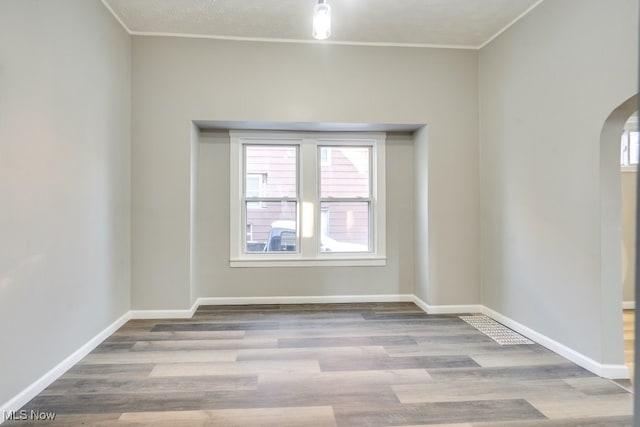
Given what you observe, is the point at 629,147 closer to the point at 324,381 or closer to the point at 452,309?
the point at 452,309

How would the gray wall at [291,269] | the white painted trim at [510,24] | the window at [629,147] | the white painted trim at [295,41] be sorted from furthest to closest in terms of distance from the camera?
the gray wall at [291,269] → the window at [629,147] → the white painted trim at [295,41] → the white painted trim at [510,24]

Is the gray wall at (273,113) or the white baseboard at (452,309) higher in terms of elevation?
the gray wall at (273,113)

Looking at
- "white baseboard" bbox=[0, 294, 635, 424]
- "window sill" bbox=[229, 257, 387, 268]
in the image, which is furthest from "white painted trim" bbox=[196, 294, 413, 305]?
"window sill" bbox=[229, 257, 387, 268]

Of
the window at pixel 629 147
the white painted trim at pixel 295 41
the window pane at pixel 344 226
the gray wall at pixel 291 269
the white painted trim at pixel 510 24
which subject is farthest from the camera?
the window pane at pixel 344 226

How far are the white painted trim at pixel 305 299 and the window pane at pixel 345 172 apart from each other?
4.01 feet

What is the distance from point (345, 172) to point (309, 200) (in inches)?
22.1

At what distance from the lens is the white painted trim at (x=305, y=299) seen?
4129 millimetres

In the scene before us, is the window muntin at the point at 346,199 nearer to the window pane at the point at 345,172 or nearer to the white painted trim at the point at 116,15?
the window pane at the point at 345,172

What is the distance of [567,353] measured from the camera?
8.87 feet

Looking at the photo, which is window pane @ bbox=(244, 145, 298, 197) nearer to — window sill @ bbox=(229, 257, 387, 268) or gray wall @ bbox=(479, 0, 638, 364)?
window sill @ bbox=(229, 257, 387, 268)

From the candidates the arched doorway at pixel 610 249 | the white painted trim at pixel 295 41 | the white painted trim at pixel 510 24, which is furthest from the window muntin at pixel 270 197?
the arched doorway at pixel 610 249

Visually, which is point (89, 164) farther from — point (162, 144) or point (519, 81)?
point (519, 81)

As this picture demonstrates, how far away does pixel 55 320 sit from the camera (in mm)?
2373

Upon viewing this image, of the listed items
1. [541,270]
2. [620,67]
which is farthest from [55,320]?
[620,67]
